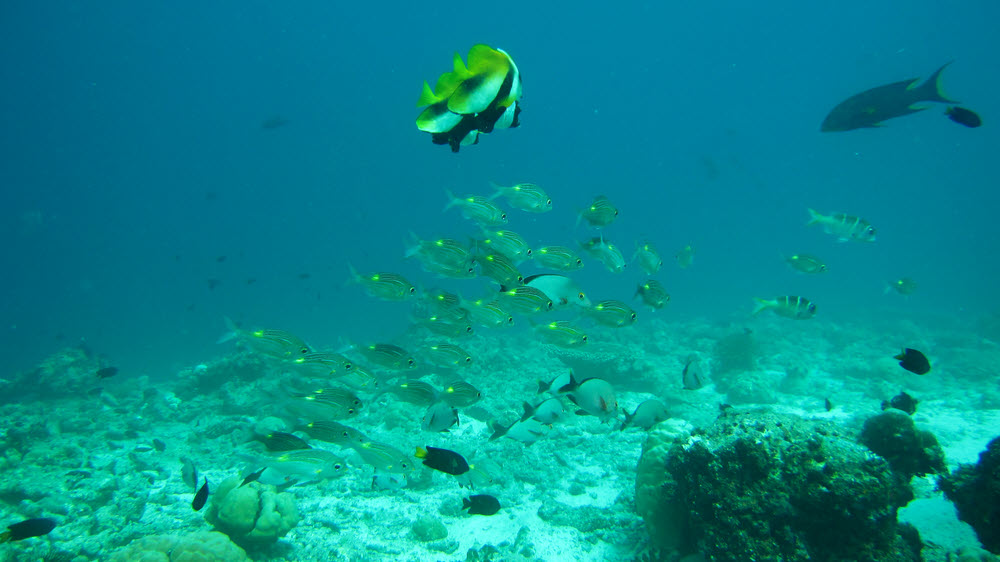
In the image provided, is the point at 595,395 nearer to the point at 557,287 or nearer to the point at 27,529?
the point at 557,287

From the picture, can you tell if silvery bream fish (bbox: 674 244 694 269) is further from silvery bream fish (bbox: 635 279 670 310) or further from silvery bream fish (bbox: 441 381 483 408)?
silvery bream fish (bbox: 441 381 483 408)

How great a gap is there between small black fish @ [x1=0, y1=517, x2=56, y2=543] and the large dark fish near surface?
33.6 ft

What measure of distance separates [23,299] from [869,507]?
84518 millimetres

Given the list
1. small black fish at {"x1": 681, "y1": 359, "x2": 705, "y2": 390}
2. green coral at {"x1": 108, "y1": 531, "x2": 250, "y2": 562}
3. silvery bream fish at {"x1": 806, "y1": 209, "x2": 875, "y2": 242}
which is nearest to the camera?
green coral at {"x1": 108, "y1": 531, "x2": 250, "y2": 562}

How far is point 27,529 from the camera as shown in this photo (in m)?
4.50

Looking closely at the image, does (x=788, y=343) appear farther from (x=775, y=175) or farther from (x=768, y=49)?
(x=775, y=175)

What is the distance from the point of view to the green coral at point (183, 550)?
431 cm

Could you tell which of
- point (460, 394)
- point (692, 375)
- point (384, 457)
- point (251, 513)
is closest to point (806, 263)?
point (692, 375)

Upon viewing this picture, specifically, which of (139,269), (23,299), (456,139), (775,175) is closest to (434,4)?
(139,269)

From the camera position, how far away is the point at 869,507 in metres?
3.41

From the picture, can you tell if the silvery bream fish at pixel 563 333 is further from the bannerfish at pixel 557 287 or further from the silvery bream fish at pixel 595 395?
the silvery bream fish at pixel 595 395

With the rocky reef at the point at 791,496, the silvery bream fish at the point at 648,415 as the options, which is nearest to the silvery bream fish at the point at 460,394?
the silvery bream fish at the point at 648,415

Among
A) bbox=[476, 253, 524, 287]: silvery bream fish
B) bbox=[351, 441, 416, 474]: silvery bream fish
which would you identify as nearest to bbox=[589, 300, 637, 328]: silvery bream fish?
bbox=[476, 253, 524, 287]: silvery bream fish

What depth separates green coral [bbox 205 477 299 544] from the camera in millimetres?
5379
